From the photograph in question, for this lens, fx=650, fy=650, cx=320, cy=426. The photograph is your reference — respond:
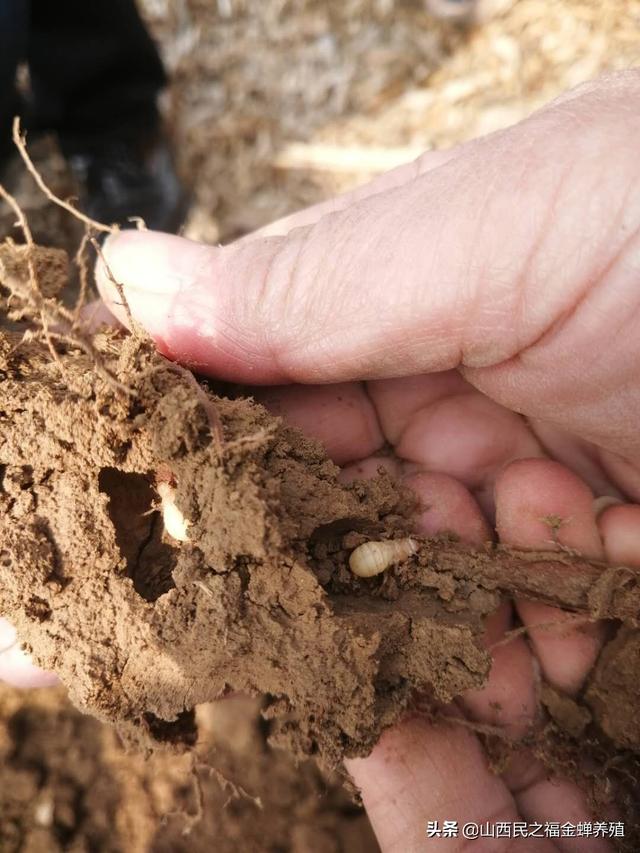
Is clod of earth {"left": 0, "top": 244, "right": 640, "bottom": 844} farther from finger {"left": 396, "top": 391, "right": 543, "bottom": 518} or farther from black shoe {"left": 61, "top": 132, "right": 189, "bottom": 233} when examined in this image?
black shoe {"left": 61, "top": 132, "right": 189, "bottom": 233}

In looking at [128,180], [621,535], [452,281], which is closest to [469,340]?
[452,281]

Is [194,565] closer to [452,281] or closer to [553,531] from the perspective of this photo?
[452,281]

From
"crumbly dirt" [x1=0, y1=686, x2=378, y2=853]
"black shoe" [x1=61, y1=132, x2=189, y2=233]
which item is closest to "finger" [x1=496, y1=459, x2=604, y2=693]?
"crumbly dirt" [x1=0, y1=686, x2=378, y2=853]

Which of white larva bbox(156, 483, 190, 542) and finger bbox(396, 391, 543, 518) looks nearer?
white larva bbox(156, 483, 190, 542)

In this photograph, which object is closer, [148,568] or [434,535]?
[148,568]

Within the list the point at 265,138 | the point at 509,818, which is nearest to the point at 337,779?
the point at 509,818

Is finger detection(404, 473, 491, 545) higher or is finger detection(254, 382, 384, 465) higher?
finger detection(254, 382, 384, 465)

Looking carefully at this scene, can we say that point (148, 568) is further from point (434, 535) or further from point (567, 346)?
point (567, 346)
